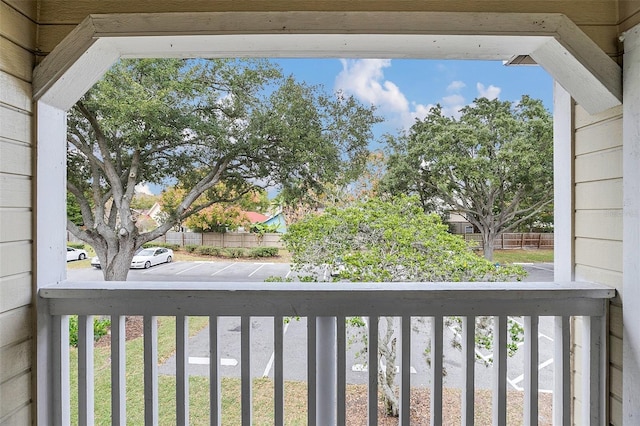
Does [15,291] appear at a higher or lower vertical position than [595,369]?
higher

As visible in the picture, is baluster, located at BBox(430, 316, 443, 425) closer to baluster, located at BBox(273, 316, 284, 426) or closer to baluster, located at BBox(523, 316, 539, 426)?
baluster, located at BBox(523, 316, 539, 426)

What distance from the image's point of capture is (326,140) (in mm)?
1516

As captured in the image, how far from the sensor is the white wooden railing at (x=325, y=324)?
46.2 inches

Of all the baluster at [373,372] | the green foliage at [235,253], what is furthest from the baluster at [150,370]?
the baluster at [373,372]

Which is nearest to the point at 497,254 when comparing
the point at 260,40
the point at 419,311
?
the point at 419,311

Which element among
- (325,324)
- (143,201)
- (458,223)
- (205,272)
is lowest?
(325,324)

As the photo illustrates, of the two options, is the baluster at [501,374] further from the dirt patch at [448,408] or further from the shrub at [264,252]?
the shrub at [264,252]

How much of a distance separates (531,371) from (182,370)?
4.21ft

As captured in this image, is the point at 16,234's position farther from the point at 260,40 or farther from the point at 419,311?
the point at 419,311

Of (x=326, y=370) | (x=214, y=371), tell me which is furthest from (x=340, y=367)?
(x=214, y=371)

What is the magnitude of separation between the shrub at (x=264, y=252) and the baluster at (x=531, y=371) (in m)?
1.04

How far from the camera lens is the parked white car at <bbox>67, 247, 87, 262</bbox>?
1464 millimetres

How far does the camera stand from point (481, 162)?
4.89 ft

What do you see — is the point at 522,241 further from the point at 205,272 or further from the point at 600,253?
the point at 205,272
